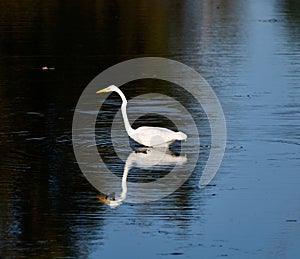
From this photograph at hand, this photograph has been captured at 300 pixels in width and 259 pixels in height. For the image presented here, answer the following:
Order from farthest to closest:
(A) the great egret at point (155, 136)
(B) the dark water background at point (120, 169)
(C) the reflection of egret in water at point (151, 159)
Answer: (A) the great egret at point (155, 136)
(C) the reflection of egret in water at point (151, 159)
(B) the dark water background at point (120, 169)

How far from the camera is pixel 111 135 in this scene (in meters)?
15.4

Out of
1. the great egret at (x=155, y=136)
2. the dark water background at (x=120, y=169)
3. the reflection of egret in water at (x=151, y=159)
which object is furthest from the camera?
the great egret at (x=155, y=136)

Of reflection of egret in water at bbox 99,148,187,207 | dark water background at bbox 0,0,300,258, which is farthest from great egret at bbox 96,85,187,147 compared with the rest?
dark water background at bbox 0,0,300,258

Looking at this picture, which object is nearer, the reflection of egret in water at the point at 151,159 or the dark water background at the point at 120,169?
the dark water background at the point at 120,169

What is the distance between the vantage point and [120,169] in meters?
13.2

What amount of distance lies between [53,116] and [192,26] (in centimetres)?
1808

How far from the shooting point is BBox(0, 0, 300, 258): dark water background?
998cm

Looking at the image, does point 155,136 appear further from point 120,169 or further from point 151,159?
point 120,169

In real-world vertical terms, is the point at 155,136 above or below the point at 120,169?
above

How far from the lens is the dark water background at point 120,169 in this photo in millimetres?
9977

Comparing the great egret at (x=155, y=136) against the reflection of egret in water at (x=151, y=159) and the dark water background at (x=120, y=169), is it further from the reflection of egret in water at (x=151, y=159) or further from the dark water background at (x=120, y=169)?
the dark water background at (x=120, y=169)

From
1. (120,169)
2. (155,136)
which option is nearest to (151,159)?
(155,136)

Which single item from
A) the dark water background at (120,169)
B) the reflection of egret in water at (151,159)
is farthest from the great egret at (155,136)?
the dark water background at (120,169)

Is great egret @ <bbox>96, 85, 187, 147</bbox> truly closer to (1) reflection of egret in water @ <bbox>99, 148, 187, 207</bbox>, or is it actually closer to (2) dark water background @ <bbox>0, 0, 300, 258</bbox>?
(1) reflection of egret in water @ <bbox>99, 148, 187, 207</bbox>
